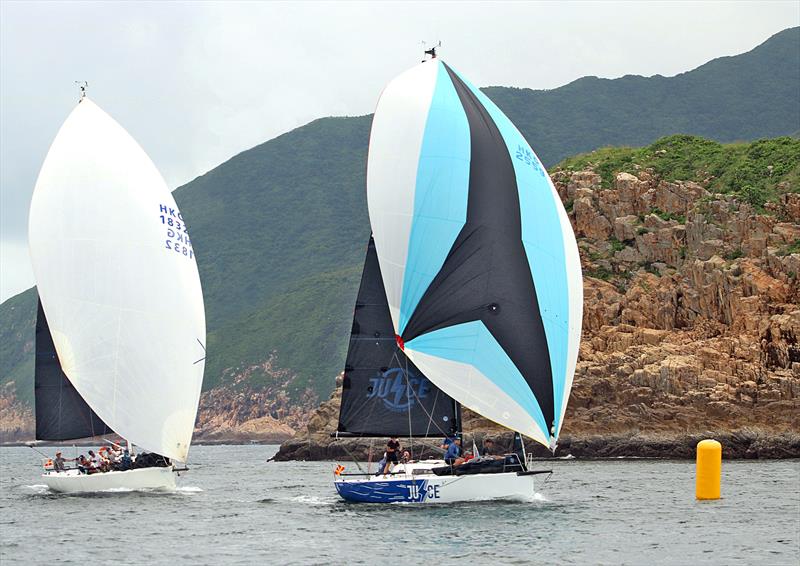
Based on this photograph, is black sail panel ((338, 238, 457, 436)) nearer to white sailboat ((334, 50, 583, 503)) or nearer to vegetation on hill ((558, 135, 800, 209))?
white sailboat ((334, 50, 583, 503))

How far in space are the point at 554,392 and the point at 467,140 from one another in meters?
7.50

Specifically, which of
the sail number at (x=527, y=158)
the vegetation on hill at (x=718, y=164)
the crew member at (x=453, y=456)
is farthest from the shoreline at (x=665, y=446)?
the crew member at (x=453, y=456)

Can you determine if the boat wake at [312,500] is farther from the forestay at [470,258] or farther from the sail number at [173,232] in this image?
the sail number at [173,232]

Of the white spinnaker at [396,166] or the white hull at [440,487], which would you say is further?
the white spinnaker at [396,166]

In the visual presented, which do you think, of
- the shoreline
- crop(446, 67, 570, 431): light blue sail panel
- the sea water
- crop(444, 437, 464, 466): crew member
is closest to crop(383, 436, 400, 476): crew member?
the sea water

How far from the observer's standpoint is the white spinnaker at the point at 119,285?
43.8m

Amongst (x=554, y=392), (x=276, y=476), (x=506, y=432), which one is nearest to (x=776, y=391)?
(x=506, y=432)

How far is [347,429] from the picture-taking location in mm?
38625

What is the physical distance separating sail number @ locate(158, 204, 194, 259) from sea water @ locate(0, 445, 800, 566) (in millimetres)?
8332

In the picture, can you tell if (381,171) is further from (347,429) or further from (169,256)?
(169,256)

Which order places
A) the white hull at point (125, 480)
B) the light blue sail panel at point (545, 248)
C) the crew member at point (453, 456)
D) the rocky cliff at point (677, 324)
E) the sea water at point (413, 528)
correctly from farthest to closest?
the rocky cliff at point (677, 324), the white hull at point (125, 480), the light blue sail panel at point (545, 248), the crew member at point (453, 456), the sea water at point (413, 528)

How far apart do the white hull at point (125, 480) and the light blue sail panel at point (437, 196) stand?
12805 millimetres

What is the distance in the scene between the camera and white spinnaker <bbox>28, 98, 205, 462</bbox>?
144ft

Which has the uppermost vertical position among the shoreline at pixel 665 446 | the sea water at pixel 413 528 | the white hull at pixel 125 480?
the shoreline at pixel 665 446
